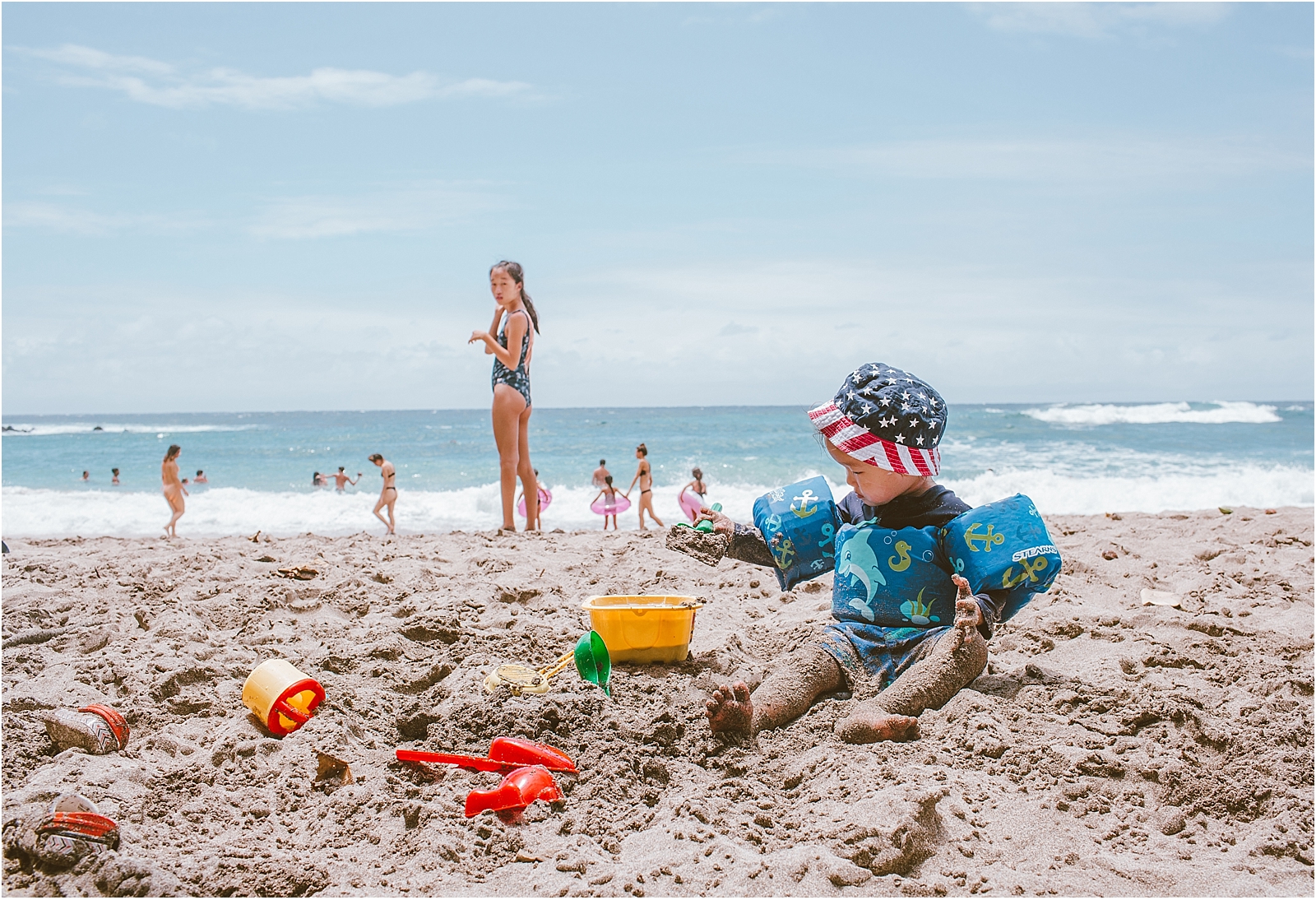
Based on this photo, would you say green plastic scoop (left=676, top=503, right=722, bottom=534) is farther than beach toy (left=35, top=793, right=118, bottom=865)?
Yes

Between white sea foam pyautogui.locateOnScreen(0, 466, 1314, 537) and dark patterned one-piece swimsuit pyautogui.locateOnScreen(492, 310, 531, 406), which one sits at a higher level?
dark patterned one-piece swimsuit pyautogui.locateOnScreen(492, 310, 531, 406)

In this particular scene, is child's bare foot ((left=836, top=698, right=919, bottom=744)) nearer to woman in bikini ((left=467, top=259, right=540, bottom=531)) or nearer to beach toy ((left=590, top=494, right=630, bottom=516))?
woman in bikini ((left=467, top=259, right=540, bottom=531))

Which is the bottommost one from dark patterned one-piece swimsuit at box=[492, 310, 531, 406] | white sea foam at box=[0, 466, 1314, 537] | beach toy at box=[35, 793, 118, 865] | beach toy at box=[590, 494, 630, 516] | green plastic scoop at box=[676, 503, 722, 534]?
white sea foam at box=[0, 466, 1314, 537]

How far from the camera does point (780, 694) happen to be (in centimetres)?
279

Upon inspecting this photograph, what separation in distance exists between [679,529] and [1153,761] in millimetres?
1638

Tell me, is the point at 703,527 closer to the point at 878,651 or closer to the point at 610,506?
the point at 878,651

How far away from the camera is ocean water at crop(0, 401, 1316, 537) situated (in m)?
14.3

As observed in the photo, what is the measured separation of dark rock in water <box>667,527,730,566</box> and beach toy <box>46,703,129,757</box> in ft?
5.95

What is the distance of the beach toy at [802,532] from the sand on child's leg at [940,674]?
0.55 meters

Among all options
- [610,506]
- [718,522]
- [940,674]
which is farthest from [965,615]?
[610,506]

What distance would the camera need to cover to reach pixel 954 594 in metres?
2.94

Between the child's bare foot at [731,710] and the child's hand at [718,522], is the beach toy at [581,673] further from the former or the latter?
the child's hand at [718,522]

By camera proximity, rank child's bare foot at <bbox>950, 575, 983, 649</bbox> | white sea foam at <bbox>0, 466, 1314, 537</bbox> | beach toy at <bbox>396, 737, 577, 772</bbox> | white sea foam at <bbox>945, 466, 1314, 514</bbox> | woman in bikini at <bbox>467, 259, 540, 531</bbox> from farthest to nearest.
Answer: white sea foam at <bbox>945, 466, 1314, 514</bbox> < white sea foam at <bbox>0, 466, 1314, 537</bbox> < woman in bikini at <bbox>467, 259, 540, 531</bbox> < child's bare foot at <bbox>950, 575, 983, 649</bbox> < beach toy at <bbox>396, 737, 577, 772</bbox>

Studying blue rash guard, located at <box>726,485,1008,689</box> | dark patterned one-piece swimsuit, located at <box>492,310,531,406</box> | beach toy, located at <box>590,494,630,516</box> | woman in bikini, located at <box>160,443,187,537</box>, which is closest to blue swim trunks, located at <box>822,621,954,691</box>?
blue rash guard, located at <box>726,485,1008,689</box>
